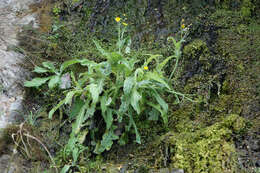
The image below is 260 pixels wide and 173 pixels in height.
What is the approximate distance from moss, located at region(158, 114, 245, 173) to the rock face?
5.22ft

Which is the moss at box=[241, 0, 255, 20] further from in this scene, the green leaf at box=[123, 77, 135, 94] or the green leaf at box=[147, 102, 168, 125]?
the green leaf at box=[123, 77, 135, 94]

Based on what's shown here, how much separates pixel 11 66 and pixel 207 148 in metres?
2.26

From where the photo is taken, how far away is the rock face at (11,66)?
2641 mm

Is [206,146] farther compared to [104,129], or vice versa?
[104,129]

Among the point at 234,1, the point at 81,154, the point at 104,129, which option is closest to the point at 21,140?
the point at 81,154

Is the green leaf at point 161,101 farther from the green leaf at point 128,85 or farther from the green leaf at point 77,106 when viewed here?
the green leaf at point 77,106

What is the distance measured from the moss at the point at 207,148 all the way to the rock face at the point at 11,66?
159 centimetres

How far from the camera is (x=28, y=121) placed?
2.61 m

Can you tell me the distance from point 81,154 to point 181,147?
0.91 metres

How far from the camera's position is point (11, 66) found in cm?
Result: 292

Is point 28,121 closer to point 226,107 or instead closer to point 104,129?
point 104,129

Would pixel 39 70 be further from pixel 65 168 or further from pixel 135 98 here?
pixel 135 98

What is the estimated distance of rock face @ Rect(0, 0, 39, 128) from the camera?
8.66ft

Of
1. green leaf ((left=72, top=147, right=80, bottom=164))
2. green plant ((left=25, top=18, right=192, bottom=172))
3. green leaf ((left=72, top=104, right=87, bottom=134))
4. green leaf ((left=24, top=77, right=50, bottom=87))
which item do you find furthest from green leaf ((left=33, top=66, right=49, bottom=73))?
green leaf ((left=72, top=147, right=80, bottom=164))
